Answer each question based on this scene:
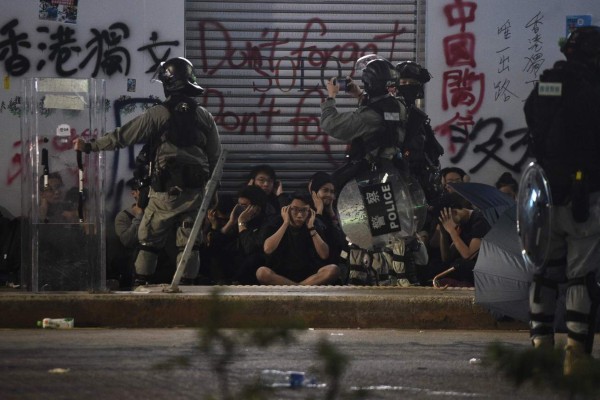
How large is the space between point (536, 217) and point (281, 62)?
790cm

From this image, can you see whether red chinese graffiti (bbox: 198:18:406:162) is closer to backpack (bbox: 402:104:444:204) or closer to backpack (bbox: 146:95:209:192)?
backpack (bbox: 402:104:444:204)

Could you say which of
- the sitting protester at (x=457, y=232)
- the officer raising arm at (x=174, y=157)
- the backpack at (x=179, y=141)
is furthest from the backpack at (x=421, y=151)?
the backpack at (x=179, y=141)

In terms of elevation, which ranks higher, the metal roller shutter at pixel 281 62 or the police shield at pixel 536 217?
the metal roller shutter at pixel 281 62

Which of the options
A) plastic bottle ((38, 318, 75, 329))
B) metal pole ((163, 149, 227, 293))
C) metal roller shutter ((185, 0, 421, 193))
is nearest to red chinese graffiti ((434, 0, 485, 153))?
metal roller shutter ((185, 0, 421, 193))

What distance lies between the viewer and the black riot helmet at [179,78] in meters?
10.7

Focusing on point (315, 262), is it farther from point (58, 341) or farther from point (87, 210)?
point (58, 341)

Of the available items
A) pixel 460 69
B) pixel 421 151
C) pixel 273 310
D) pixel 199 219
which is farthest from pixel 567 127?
pixel 460 69

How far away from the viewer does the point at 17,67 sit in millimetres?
13922

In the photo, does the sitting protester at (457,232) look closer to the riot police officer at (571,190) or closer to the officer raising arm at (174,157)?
the officer raising arm at (174,157)

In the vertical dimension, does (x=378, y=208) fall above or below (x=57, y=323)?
above

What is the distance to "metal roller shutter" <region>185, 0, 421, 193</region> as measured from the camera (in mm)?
14188

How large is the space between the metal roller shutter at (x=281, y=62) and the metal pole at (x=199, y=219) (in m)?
4.18

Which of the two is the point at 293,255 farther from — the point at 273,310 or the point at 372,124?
the point at 273,310

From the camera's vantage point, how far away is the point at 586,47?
22.5ft
